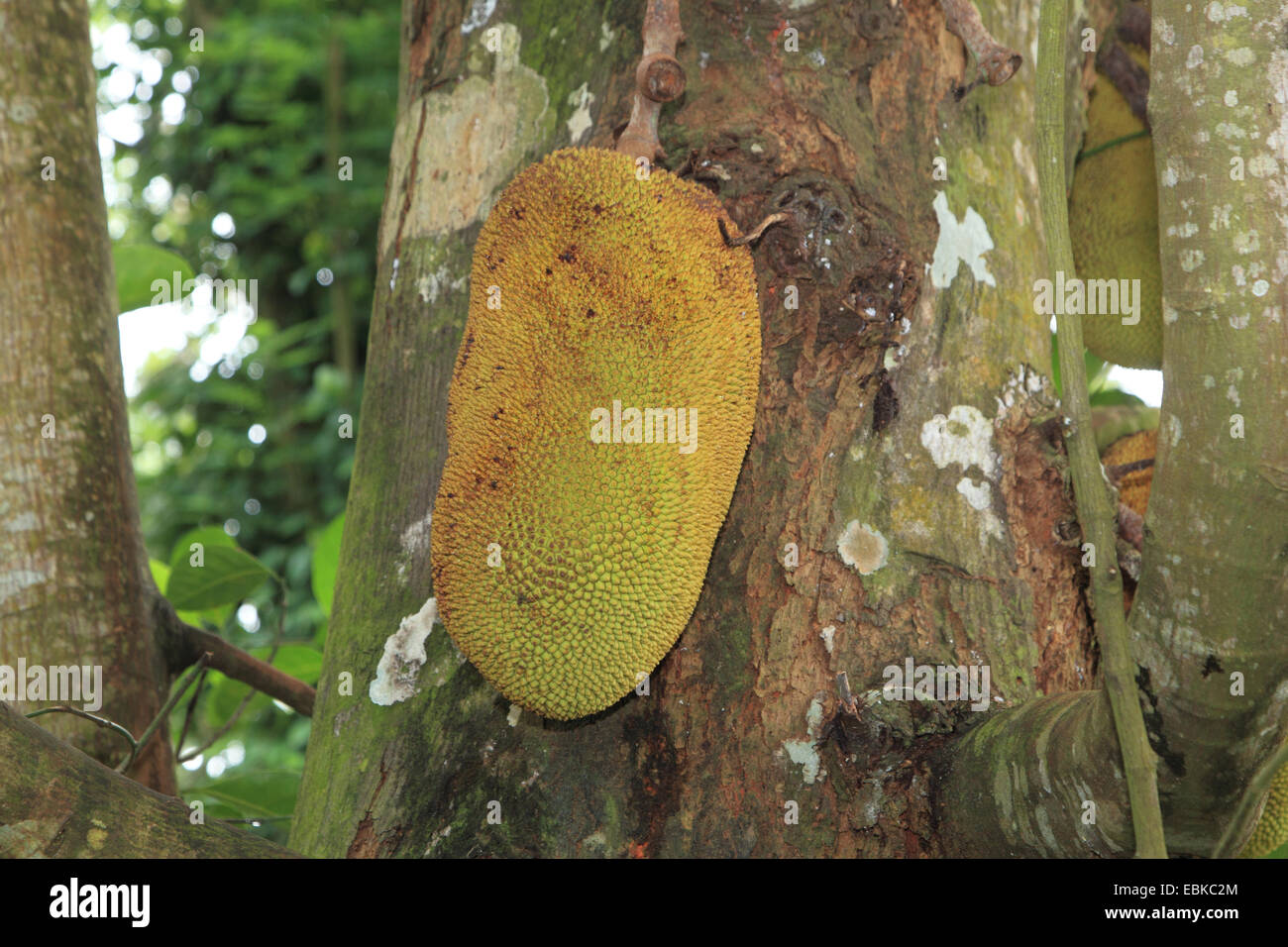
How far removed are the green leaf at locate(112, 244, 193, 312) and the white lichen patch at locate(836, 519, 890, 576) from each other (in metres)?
0.93

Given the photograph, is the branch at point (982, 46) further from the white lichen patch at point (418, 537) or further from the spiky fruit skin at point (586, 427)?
the white lichen patch at point (418, 537)

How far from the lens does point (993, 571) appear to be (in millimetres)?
900

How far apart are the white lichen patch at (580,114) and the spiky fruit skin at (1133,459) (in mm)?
635

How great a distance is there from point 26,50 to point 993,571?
3.47 ft

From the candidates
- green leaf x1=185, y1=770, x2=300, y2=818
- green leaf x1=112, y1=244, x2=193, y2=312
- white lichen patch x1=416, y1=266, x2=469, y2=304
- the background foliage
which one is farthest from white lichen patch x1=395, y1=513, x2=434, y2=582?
the background foliage

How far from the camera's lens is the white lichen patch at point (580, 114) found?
996mm

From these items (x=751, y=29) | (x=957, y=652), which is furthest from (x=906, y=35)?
(x=957, y=652)

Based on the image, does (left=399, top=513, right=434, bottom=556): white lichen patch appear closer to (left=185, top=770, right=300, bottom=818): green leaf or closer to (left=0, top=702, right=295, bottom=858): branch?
(left=0, top=702, right=295, bottom=858): branch

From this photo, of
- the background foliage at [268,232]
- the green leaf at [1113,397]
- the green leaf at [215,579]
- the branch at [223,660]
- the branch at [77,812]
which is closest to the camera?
the branch at [77,812]

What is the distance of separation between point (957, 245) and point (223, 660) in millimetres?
851

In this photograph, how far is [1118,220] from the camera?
1.26m

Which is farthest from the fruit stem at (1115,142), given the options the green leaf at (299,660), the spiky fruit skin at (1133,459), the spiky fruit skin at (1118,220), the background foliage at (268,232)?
the background foliage at (268,232)

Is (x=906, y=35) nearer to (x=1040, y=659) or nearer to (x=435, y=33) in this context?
(x=435, y=33)

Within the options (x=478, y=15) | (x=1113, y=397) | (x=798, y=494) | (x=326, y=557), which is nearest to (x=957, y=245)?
(x=798, y=494)
